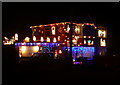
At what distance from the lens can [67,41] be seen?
1035 inches

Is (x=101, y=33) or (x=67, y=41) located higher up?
(x=101, y=33)

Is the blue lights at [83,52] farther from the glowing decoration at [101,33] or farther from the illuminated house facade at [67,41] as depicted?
the glowing decoration at [101,33]

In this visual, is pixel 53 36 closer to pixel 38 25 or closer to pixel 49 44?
pixel 49 44

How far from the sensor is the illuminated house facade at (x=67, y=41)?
85.9ft

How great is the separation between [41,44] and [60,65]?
34.2ft

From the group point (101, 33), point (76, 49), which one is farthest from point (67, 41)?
point (101, 33)

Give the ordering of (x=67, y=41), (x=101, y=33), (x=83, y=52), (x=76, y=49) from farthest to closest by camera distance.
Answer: (x=101, y=33) → (x=83, y=52) → (x=76, y=49) → (x=67, y=41)

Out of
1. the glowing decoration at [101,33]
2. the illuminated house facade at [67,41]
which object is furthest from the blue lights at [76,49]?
the glowing decoration at [101,33]

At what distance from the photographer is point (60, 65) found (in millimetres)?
16125

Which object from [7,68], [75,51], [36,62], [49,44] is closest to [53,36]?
[49,44]

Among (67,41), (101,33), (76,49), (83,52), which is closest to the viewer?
(67,41)

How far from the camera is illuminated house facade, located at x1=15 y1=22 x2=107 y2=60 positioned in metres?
26.2

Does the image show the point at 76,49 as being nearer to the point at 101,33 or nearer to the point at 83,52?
the point at 83,52

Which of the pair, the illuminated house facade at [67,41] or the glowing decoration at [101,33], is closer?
the illuminated house facade at [67,41]
